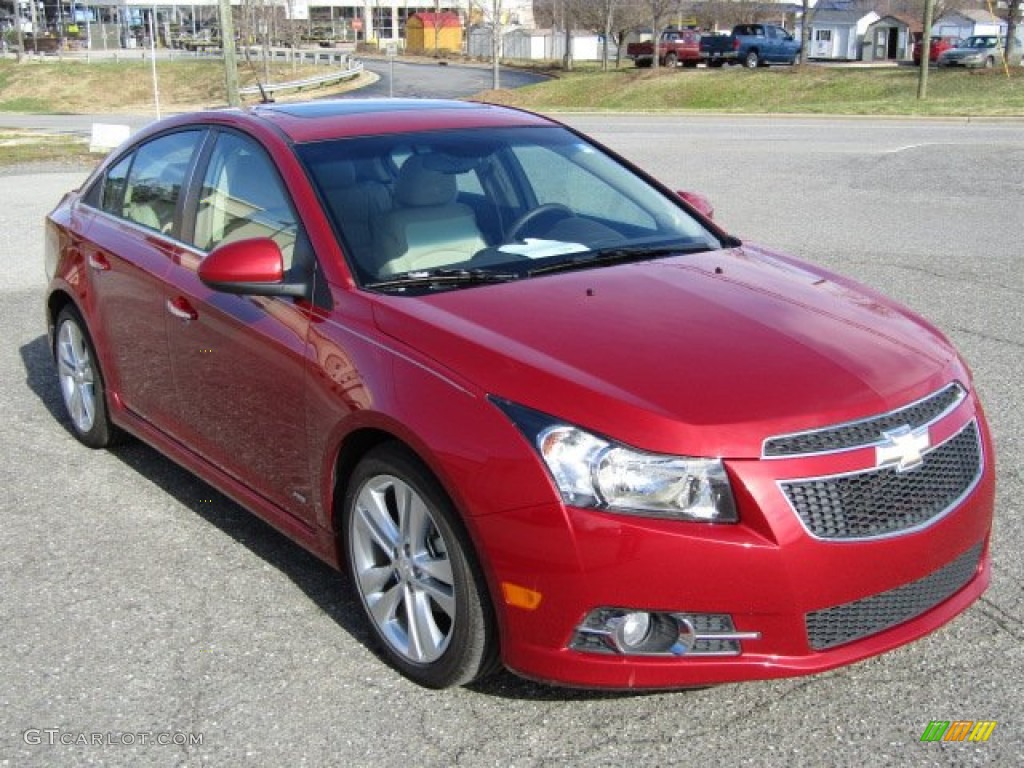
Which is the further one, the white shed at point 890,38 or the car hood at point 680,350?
the white shed at point 890,38

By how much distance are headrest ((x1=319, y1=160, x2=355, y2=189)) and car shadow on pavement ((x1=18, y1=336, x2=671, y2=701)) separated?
4.55 feet

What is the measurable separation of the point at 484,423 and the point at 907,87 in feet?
133

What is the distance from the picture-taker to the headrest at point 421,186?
14.1 feet

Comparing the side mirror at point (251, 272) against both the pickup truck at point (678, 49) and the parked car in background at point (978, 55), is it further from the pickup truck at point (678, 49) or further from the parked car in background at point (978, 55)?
the pickup truck at point (678, 49)

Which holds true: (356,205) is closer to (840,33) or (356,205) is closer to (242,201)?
(242,201)

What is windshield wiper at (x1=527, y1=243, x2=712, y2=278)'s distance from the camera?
416cm

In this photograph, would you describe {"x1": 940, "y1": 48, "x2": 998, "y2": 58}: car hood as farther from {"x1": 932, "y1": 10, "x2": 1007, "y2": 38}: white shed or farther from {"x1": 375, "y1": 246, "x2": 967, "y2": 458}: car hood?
{"x1": 375, "y1": 246, "x2": 967, "y2": 458}: car hood

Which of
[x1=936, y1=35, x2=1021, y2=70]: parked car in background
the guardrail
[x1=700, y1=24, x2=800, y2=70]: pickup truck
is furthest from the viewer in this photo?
[x1=700, y1=24, x2=800, y2=70]: pickup truck

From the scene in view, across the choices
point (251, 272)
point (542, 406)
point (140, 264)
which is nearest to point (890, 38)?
point (140, 264)

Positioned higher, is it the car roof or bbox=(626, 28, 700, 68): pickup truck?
bbox=(626, 28, 700, 68): pickup truck

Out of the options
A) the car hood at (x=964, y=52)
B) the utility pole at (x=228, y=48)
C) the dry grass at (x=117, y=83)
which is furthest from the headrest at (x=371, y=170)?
the car hood at (x=964, y=52)

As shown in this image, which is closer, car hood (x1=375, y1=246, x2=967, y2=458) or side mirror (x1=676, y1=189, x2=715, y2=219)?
car hood (x1=375, y1=246, x2=967, y2=458)

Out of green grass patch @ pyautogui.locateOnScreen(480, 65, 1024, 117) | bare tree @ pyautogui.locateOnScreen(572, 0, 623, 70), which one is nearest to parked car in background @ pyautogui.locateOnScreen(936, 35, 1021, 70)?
green grass patch @ pyautogui.locateOnScreen(480, 65, 1024, 117)

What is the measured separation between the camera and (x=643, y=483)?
3.06 meters
